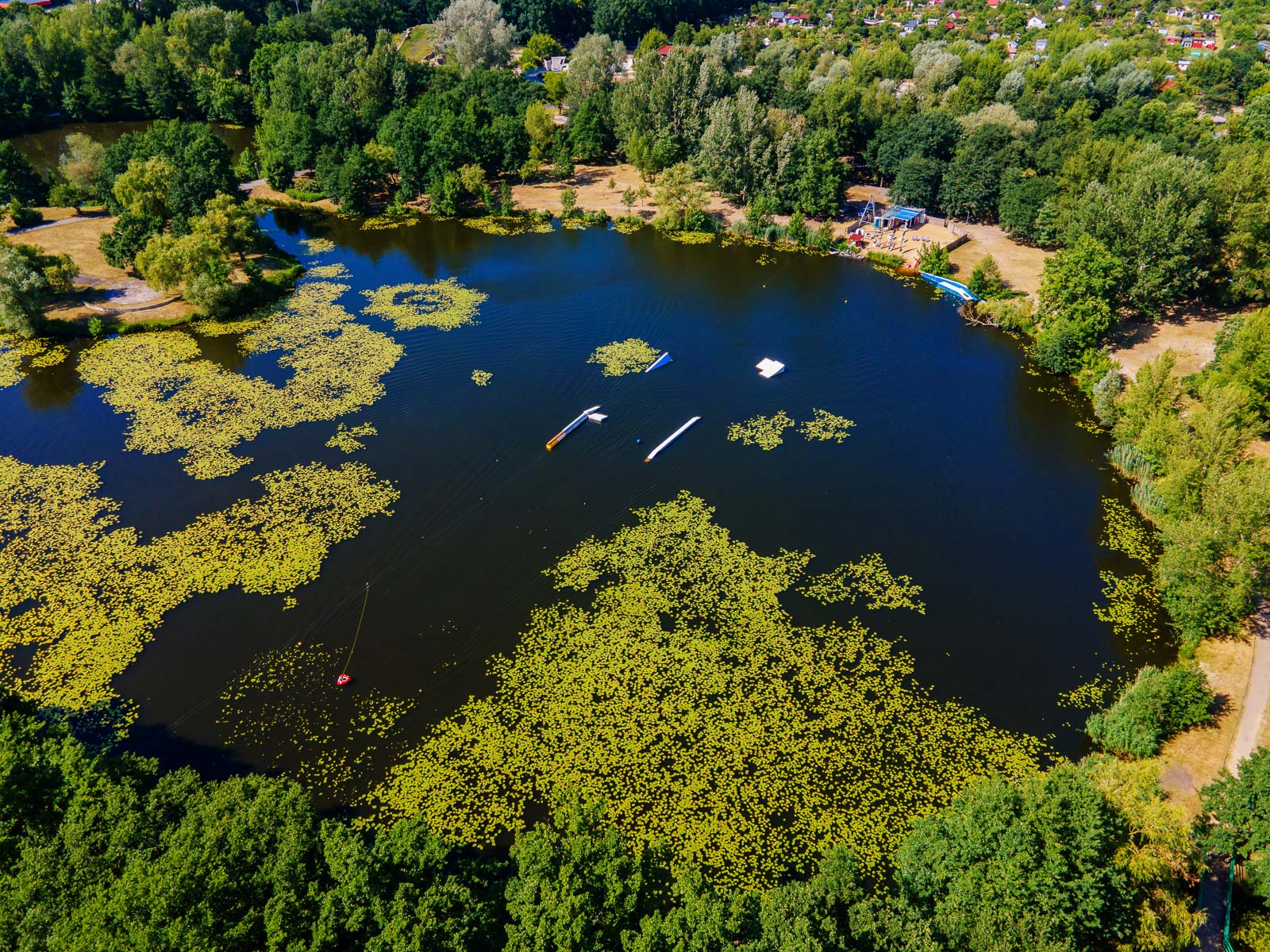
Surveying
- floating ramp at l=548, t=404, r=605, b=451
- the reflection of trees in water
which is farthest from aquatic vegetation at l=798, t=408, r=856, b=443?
the reflection of trees in water

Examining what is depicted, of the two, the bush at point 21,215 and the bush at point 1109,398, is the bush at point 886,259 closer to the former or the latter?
the bush at point 1109,398

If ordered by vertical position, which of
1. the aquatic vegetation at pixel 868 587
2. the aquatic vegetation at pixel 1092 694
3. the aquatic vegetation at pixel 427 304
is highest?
the aquatic vegetation at pixel 427 304

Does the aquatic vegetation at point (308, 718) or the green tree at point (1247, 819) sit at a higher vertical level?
the green tree at point (1247, 819)

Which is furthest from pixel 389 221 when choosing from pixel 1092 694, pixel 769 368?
pixel 1092 694

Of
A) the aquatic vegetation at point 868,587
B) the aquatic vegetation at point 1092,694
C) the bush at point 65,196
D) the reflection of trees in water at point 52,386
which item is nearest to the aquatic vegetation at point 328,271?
the reflection of trees in water at point 52,386

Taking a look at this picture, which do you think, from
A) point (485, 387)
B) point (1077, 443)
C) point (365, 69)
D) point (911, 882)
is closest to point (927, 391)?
point (1077, 443)

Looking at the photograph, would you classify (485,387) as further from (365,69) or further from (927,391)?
(365,69)

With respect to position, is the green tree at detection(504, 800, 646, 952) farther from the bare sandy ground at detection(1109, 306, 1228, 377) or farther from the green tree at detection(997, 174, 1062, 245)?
the green tree at detection(997, 174, 1062, 245)

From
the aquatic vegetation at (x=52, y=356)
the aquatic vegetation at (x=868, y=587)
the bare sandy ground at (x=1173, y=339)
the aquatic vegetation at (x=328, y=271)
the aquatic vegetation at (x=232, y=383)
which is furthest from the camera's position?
the aquatic vegetation at (x=328, y=271)
